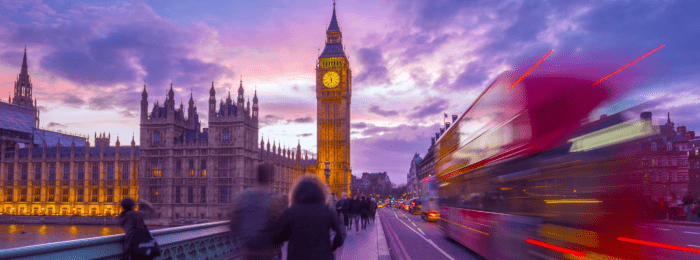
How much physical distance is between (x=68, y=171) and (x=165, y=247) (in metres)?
78.4

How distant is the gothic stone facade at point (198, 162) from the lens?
207 ft

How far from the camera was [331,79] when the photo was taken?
92125mm

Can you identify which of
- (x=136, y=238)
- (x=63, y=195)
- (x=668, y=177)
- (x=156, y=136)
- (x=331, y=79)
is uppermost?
(x=331, y=79)

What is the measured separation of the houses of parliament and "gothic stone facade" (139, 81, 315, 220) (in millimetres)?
126

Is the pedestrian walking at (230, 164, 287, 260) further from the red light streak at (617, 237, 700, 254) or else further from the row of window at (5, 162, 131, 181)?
the row of window at (5, 162, 131, 181)

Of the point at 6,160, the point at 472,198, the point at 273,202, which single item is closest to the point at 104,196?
the point at 6,160

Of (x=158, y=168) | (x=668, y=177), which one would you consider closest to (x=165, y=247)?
(x=668, y=177)

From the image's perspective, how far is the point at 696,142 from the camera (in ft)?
24.6

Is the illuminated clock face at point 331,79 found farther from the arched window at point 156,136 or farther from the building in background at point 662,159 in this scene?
the building in background at point 662,159

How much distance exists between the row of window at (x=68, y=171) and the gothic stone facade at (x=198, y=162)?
8009 millimetres

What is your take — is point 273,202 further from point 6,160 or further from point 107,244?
point 6,160

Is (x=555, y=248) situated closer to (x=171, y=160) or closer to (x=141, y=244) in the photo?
(x=141, y=244)

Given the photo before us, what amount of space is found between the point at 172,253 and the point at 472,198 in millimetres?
8029

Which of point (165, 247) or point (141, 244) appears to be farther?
point (165, 247)
